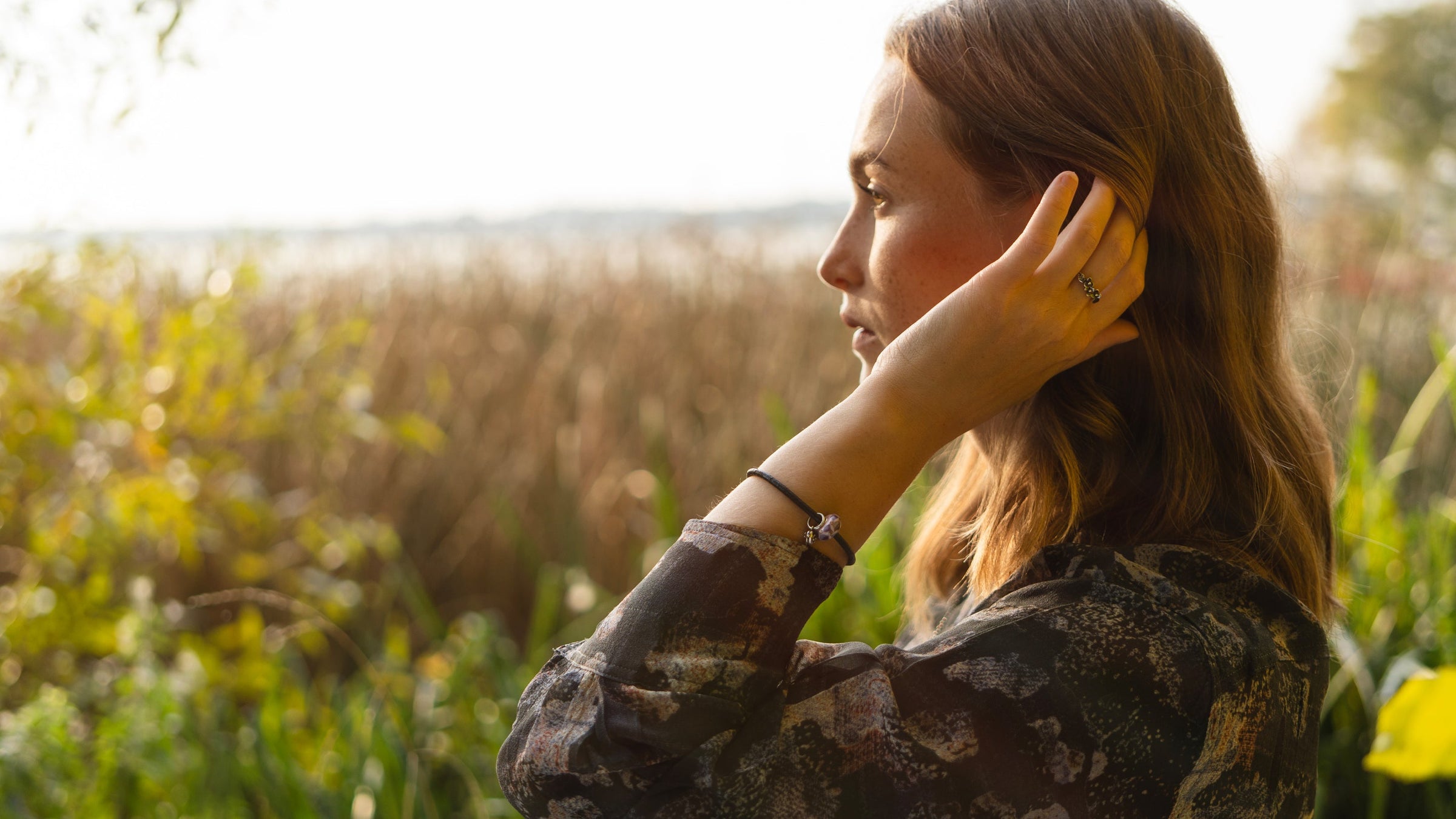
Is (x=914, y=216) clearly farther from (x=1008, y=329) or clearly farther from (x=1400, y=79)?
(x=1400, y=79)

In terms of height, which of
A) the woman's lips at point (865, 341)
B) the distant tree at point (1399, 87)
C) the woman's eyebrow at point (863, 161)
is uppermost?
the distant tree at point (1399, 87)

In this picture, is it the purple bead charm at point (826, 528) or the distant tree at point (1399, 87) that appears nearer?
the purple bead charm at point (826, 528)

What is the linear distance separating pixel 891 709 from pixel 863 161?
0.67 metres

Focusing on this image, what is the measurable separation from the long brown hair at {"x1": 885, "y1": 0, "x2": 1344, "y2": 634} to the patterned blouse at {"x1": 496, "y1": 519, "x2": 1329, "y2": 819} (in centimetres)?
18

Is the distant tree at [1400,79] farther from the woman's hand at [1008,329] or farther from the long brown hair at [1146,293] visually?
the woman's hand at [1008,329]

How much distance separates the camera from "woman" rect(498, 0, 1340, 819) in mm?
1043

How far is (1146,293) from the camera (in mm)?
1314

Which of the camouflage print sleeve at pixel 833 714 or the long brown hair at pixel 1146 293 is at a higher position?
the long brown hair at pixel 1146 293

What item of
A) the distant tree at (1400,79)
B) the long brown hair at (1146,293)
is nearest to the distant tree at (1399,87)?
the distant tree at (1400,79)

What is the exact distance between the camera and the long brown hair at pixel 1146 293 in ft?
4.14

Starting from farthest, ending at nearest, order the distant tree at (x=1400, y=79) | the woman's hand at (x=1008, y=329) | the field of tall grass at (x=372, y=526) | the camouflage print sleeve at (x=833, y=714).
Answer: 1. the distant tree at (x=1400, y=79)
2. the field of tall grass at (x=372, y=526)
3. the woman's hand at (x=1008, y=329)
4. the camouflage print sleeve at (x=833, y=714)

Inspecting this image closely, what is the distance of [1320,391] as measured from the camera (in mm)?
3406

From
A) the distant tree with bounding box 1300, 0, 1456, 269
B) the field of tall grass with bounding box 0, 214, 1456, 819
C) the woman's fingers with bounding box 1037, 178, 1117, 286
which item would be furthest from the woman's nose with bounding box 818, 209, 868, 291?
the distant tree with bounding box 1300, 0, 1456, 269

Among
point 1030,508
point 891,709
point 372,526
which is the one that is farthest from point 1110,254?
point 372,526
